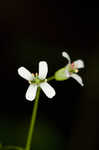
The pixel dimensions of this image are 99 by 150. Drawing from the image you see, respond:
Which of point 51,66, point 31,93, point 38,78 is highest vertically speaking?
point 51,66

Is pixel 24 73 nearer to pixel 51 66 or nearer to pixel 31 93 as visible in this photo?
A: pixel 31 93

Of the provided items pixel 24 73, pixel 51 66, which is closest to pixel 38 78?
pixel 24 73

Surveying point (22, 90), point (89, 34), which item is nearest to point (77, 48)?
point (89, 34)

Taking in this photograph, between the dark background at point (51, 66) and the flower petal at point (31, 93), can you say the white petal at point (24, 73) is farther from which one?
the dark background at point (51, 66)

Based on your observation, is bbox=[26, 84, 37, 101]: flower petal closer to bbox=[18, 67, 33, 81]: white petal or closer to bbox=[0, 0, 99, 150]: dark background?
bbox=[18, 67, 33, 81]: white petal

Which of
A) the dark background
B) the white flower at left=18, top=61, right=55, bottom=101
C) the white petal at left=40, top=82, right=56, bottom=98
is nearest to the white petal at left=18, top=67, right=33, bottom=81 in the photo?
the white flower at left=18, top=61, right=55, bottom=101

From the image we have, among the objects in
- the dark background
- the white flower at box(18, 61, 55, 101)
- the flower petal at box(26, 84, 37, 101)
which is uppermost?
the dark background

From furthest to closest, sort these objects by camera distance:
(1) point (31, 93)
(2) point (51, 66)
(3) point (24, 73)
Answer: (2) point (51, 66) < (3) point (24, 73) < (1) point (31, 93)

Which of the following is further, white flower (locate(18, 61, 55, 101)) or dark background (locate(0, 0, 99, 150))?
dark background (locate(0, 0, 99, 150))
